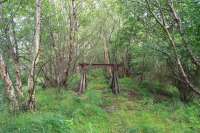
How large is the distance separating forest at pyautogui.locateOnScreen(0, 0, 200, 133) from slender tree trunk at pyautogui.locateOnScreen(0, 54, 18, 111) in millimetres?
24

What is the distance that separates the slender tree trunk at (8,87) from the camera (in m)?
7.09

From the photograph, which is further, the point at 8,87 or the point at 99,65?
the point at 99,65

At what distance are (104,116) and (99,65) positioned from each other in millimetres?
4894

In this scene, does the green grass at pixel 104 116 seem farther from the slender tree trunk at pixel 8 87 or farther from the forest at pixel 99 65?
the slender tree trunk at pixel 8 87

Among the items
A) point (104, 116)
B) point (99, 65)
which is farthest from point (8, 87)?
point (99, 65)

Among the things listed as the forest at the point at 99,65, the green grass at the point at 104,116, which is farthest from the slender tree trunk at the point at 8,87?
the green grass at the point at 104,116

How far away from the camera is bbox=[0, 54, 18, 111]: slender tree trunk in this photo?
709 cm

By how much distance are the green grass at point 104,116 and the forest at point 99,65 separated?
3 cm

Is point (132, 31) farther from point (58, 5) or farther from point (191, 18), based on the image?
point (191, 18)

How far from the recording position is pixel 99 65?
531 inches

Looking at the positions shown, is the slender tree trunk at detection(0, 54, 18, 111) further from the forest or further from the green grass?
the green grass

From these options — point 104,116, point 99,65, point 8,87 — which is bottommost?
point 104,116

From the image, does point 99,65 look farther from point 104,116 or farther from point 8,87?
point 8,87

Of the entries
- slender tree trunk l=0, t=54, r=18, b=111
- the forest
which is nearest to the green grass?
the forest
